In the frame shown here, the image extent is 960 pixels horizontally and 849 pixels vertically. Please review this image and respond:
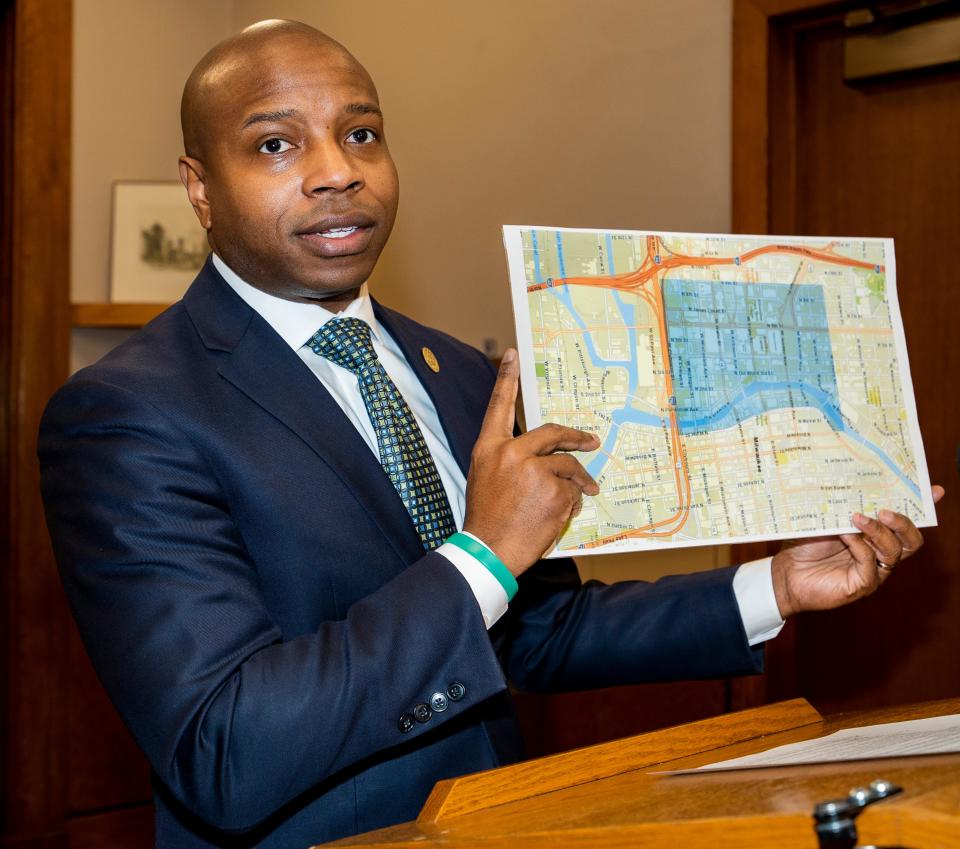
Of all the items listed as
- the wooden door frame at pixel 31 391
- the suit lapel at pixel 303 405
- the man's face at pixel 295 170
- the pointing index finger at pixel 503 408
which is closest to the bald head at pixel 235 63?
the man's face at pixel 295 170

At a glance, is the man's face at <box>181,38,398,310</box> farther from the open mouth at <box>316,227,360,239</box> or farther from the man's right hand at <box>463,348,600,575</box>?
the man's right hand at <box>463,348,600,575</box>

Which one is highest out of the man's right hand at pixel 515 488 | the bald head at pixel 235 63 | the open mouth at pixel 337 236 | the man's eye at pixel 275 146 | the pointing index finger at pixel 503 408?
the bald head at pixel 235 63

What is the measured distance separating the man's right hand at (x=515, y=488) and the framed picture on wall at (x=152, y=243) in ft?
9.86

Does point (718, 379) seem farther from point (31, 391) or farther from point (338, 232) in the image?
point (31, 391)

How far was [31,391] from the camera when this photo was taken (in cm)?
379

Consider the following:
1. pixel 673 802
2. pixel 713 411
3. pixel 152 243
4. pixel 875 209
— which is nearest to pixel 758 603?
pixel 713 411

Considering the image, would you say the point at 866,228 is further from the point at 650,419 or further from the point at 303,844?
the point at 303,844

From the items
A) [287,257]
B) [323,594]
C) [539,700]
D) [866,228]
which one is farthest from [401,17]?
[323,594]

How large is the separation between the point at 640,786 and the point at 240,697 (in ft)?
1.35

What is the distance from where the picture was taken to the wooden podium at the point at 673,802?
2.73 feet

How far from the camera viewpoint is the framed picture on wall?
417 cm

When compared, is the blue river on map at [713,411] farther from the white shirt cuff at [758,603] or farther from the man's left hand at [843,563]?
the white shirt cuff at [758,603]

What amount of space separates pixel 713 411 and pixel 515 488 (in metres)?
0.35

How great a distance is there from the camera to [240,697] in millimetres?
1232
